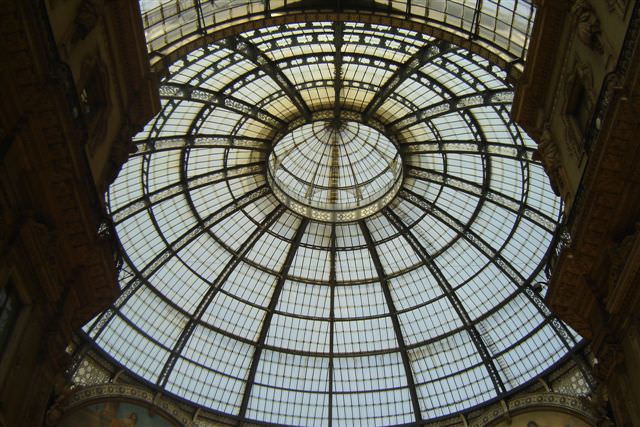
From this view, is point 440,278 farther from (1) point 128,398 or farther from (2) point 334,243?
(1) point 128,398

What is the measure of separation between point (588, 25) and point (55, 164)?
12598mm

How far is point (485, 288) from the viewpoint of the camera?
32.6 meters

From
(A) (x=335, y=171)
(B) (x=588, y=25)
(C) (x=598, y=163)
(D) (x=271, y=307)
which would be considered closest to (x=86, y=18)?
(B) (x=588, y=25)

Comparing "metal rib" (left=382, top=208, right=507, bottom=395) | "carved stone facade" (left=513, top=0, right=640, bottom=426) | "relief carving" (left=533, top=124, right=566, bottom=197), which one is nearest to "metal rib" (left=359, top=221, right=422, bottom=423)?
"metal rib" (left=382, top=208, right=507, bottom=395)

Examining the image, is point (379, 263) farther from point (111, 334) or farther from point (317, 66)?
point (111, 334)

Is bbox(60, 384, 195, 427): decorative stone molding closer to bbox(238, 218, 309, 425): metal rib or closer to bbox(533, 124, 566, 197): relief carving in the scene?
bbox(238, 218, 309, 425): metal rib

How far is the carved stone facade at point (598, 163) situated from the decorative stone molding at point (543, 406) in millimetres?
10116

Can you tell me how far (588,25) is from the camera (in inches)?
593

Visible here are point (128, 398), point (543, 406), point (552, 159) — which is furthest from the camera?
point (128, 398)

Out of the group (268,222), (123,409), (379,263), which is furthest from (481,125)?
(123,409)

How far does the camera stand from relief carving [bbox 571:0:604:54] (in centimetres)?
1492

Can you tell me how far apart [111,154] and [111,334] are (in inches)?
566

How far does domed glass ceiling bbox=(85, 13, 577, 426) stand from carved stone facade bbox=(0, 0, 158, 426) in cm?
850

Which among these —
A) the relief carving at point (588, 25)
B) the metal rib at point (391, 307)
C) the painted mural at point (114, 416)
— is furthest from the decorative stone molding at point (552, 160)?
the painted mural at point (114, 416)
